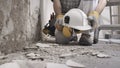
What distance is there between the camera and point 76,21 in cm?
184

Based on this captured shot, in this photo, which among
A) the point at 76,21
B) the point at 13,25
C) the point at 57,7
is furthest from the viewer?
the point at 57,7

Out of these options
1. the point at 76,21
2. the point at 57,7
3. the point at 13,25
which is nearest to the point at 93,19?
the point at 76,21

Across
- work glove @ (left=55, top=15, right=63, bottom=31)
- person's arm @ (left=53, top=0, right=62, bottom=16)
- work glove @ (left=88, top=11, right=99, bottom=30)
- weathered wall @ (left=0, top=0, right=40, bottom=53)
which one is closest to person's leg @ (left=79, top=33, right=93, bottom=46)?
work glove @ (left=88, top=11, right=99, bottom=30)

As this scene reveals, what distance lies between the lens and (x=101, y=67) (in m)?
1.08

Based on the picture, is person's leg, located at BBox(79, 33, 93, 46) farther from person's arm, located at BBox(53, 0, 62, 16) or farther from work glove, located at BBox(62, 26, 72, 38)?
person's arm, located at BBox(53, 0, 62, 16)

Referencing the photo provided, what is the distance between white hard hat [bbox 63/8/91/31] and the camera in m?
1.83

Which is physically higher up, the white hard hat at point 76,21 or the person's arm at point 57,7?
the person's arm at point 57,7

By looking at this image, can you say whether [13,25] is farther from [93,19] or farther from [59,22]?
[93,19]

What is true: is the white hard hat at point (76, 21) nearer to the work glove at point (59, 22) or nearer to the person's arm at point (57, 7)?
the work glove at point (59, 22)

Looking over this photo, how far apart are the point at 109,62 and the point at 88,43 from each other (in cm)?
74

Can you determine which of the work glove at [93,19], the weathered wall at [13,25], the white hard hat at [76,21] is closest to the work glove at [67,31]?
the white hard hat at [76,21]

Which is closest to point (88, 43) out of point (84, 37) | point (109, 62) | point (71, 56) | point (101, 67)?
point (84, 37)

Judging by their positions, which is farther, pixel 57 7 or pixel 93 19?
pixel 57 7

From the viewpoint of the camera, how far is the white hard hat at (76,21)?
6.00 feet
